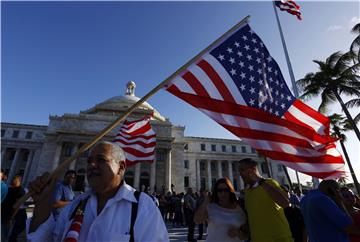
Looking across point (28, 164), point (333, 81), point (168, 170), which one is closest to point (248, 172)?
point (333, 81)

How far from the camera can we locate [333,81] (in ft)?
57.9

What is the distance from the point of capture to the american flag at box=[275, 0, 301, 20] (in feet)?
33.4

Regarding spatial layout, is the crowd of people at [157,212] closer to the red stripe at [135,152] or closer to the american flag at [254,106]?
the american flag at [254,106]

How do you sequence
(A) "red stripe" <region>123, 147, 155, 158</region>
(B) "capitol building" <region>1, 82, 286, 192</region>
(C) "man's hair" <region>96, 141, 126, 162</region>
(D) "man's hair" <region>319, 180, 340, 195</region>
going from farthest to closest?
(B) "capitol building" <region>1, 82, 286, 192</region>
(A) "red stripe" <region>123, 147, 155, 158</region>
(D) "man's hair" <region>319, 180, 340, 195</region>
(C) "man's hair" <region>96, 141, 126, 162</region>

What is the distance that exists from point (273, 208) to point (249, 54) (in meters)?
3.10

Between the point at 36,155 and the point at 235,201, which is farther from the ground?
the point at 36,155

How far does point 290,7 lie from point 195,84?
29.5 ft

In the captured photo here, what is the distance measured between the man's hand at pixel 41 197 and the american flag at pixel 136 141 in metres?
7.27

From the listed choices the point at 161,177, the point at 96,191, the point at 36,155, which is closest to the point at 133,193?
the point at 96,191

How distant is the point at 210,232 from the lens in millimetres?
3129

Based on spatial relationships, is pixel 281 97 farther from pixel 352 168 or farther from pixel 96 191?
pixel 352 168

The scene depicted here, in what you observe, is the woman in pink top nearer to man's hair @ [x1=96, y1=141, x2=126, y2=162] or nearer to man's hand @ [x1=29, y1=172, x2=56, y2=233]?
man's hair @ [x1=96, y1=141, x2=126, y2=162]

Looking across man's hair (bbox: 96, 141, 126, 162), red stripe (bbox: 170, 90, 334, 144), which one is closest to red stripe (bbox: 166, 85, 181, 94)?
red stripe (bbox: 170, 90, 334, 144)

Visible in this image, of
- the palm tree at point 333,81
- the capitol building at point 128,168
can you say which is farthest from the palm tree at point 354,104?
the capitol building at point 128,168
